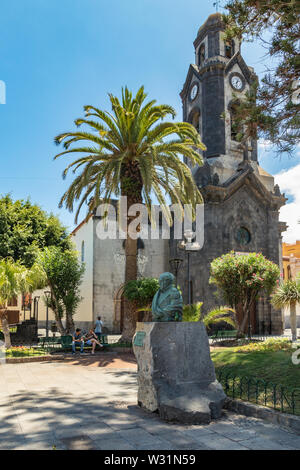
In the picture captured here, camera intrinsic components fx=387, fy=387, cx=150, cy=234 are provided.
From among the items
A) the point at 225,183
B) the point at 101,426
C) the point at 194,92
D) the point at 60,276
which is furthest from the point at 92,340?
the point at 194,92

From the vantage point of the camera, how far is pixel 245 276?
16938mm

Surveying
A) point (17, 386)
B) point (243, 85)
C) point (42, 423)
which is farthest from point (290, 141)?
point (243, 85)

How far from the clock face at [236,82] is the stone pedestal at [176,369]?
2558cm

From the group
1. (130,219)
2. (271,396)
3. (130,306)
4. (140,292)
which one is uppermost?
(130,219)

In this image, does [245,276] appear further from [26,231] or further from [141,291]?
[26,231]

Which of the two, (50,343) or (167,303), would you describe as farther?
(50,343)

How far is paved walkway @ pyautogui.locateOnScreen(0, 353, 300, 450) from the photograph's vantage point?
192 inches

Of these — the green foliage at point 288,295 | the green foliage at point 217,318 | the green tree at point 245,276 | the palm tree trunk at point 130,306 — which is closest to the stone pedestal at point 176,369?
the green foliage at point 217,318

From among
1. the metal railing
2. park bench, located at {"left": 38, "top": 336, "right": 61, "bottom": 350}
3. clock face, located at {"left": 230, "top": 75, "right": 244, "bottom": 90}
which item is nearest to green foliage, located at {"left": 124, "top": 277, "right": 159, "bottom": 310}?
park bench, located at {"left": 38, "top": 336, "right": 61, "bottom": 350}

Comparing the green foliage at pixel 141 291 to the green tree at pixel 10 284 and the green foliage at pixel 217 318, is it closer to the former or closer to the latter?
the green foliage at pixel 217 318

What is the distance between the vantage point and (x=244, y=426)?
5645 millimetres

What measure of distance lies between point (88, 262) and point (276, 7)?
21.0 meters

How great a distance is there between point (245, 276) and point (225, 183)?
10.8 m

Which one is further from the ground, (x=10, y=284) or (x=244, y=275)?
(x=244, y=275)
